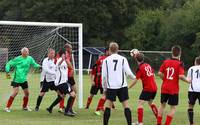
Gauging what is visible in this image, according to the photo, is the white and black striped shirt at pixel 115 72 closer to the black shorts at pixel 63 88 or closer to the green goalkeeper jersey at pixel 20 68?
the black shorts at pixel 63 88

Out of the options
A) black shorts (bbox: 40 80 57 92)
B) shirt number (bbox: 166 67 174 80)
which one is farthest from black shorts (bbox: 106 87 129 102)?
black shorts (bbox: 40 80 57 92)

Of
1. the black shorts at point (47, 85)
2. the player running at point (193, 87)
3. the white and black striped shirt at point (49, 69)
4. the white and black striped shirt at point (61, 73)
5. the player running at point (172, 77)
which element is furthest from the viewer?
the black shorts at point (47, 85)

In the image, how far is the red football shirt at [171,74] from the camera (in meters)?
13.5

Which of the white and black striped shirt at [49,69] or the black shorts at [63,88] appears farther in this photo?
the white and black striped shirt at [49,69]

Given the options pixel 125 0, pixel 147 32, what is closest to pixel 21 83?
pixel 147 32

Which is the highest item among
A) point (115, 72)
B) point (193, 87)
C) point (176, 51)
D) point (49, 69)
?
point (176, 51)

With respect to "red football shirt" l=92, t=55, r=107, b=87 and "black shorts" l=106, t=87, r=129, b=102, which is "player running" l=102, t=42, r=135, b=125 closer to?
"black shorts" l=106, t=87, r=129, b=102

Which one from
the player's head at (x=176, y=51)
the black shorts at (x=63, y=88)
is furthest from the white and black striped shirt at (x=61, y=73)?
the player's head at (x=176, y=51)

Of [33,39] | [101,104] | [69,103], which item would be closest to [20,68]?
[69,103]

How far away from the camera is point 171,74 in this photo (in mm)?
13516

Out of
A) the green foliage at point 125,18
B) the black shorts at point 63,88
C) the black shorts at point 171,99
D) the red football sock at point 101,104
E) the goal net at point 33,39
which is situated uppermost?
the green foliage at point 125,18

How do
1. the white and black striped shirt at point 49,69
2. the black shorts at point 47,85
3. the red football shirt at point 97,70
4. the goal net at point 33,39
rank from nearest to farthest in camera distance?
1. the white and black striped shirt at point 49,69
2. the black shorts at point 47,85
3. the red football shirt at point 97,70
4. the goal net at point 33,39

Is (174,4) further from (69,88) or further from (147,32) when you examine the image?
(69,88)

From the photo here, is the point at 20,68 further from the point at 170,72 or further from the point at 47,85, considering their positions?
the point at 170,72
